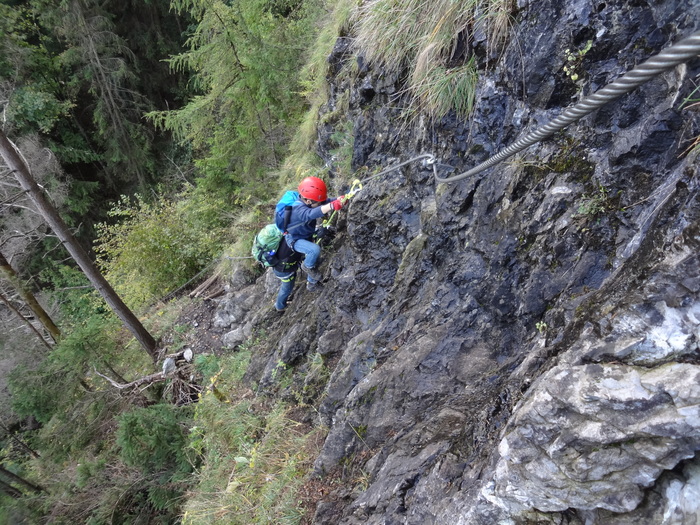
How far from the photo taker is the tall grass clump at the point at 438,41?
10.6 ft

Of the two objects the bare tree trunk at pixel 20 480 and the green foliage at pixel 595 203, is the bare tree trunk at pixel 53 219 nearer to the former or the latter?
the bare tree trunk at pixel 20 480

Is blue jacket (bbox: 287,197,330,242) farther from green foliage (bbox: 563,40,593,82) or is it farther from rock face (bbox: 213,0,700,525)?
green foliage (bbox: 563,40,593,82)

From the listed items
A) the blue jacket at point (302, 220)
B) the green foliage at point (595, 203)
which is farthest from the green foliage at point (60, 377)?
the green foliage at point (595, 203)

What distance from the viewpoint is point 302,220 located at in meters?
5.40

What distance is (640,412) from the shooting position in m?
1.59

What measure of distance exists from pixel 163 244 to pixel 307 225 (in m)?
7.42

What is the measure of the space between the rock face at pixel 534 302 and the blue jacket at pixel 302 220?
0.55m

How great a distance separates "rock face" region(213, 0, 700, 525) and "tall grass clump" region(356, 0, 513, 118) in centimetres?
17

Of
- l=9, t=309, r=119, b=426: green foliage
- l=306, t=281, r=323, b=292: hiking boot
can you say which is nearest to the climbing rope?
l=306, t=281, r=323, b=292: hiking boot

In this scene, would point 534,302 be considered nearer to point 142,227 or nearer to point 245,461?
point 245,461

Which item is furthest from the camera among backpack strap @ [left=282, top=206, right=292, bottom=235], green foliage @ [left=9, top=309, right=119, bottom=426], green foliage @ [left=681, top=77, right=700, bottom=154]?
green foliage @ [left=9, top=309, right=119, bottom=426]

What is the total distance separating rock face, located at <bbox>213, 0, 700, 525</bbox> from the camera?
1.65 metres

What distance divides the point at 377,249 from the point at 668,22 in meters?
3.22

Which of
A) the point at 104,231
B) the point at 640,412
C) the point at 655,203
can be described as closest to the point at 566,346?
the point at 640,412
